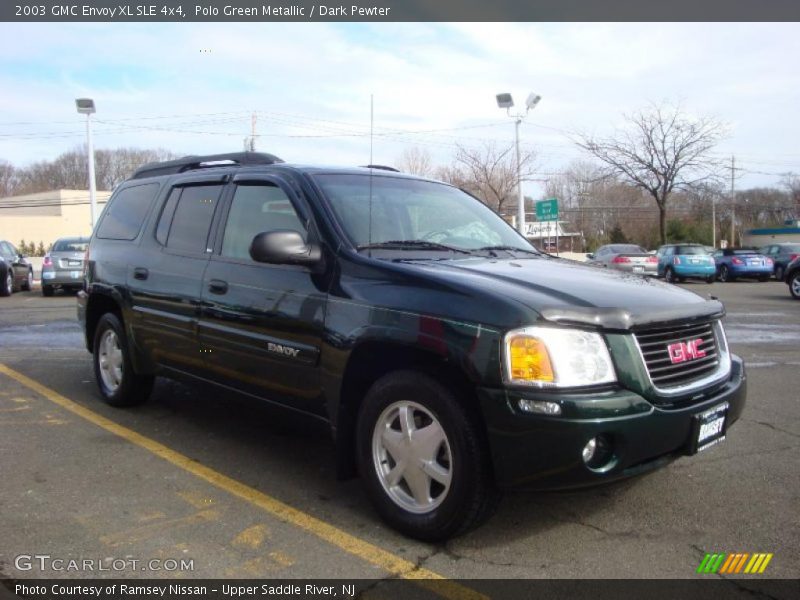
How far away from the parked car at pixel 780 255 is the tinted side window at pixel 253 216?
89.0 ft

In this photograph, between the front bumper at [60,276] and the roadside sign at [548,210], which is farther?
the roadside sign at [548,210]

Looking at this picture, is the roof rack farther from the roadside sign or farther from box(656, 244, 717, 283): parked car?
the roadside sign

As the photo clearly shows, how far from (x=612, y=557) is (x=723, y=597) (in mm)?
477

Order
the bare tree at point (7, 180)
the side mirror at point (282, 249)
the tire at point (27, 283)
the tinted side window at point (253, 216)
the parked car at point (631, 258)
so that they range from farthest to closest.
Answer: the bare tree at point (7, 180) → the parked car at point (631, 258) → the tire at point (27, 283) → the tinted side window at point (253, 216) → the side mirror at point (282, 249)

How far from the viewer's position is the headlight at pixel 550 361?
9.50 ft

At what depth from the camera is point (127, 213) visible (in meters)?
5.76

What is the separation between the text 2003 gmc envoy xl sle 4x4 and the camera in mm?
2918

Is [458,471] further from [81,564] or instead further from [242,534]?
[81,564]

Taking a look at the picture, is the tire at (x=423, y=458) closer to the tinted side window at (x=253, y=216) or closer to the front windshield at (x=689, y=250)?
the tinted side window at (x=253, y=216)

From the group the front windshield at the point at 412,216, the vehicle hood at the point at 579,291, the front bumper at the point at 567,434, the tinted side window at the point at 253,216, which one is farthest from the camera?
the tinted side window at the point at 253,216

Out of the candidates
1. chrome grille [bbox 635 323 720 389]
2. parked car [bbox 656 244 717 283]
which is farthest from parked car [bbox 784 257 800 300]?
chrome grille [bbox 635 323 720 389]

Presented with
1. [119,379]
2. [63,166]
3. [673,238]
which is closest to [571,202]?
[673,238]

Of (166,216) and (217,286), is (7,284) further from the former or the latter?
(217,286)

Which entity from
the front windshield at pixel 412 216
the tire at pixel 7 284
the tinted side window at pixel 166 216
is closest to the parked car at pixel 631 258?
the tire at pixel 7 284
